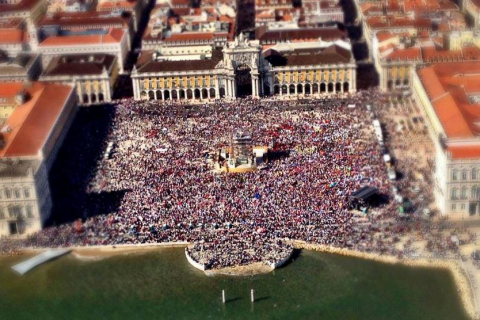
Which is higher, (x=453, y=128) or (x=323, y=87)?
(x=453, y=128)

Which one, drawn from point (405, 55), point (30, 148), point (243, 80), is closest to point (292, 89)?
point (243, 80)

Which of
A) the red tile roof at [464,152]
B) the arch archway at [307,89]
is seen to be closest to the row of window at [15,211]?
the red tile roof at [464,152]

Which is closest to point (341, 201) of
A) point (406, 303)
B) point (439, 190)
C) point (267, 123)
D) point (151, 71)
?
point (439, 190)

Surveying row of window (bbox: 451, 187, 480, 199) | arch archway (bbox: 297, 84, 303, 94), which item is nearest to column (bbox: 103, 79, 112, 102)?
arch archway (bbox: 297, 84, 303, 94)

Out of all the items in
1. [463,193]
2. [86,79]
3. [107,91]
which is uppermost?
[86,79]

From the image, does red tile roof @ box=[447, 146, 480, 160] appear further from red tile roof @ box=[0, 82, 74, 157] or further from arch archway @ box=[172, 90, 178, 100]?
arch archway @ box=[172, 90, 178, 100]

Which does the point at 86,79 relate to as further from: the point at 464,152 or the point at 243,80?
the point at 464,152

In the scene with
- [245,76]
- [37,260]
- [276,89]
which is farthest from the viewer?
[276,89]
